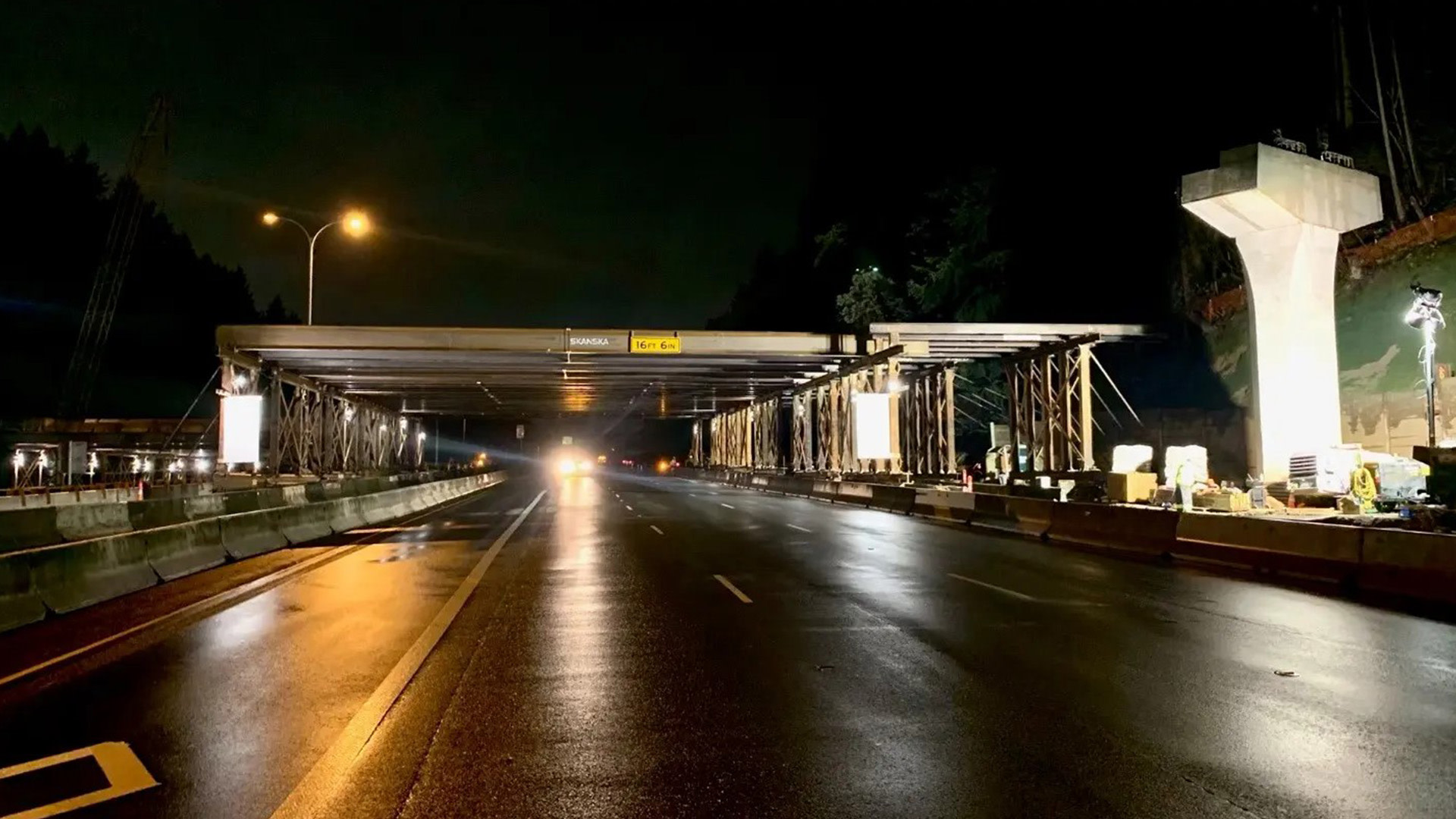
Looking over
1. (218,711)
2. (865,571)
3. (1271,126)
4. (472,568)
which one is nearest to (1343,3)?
(1271,126)

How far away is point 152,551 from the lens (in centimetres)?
1353

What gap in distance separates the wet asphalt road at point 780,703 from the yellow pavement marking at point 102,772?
0.35ft

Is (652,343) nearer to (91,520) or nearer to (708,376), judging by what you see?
(708,376)

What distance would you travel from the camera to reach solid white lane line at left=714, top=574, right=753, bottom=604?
38.2ft

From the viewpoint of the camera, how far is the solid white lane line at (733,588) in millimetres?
11634

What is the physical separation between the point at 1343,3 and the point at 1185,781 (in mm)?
34339

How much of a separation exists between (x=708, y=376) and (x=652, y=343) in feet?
39.9

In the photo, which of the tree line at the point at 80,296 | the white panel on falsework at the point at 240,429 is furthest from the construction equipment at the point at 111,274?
the white panel on falsework at the point at 240,429

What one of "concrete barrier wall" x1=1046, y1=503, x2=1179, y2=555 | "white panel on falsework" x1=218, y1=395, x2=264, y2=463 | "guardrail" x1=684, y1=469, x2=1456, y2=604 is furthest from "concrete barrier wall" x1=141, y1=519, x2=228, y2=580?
"white panel on falsework" x1=218, y1=395, x2=264, y2=463

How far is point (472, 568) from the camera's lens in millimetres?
14922

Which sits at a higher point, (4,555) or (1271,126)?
(1271,126)

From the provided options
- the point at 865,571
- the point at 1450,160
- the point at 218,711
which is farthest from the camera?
the point at 1450,160

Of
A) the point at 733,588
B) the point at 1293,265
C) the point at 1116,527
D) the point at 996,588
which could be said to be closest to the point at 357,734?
the point at 733,588

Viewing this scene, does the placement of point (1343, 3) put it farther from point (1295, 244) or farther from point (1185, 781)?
point (1185, 781)
